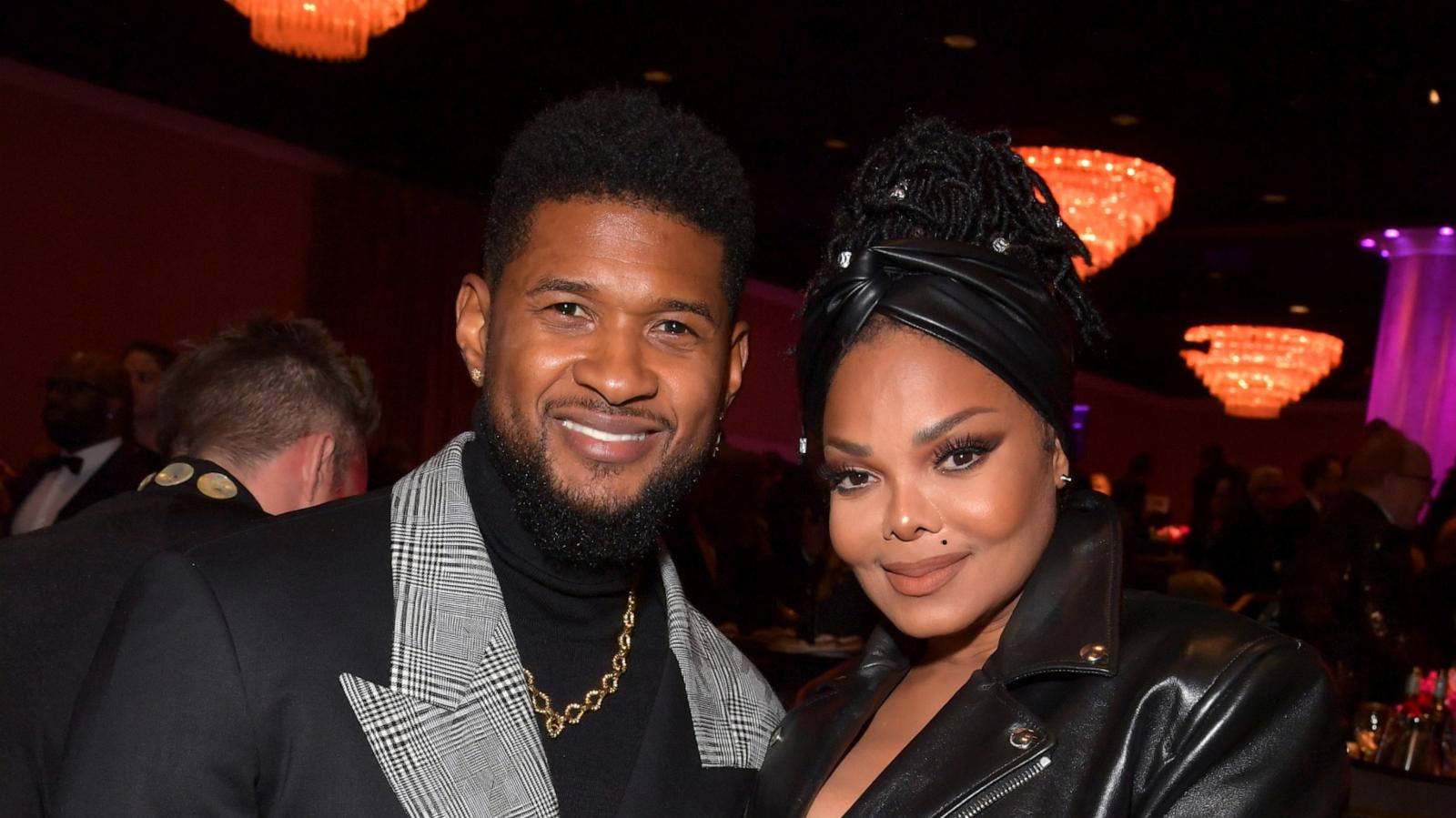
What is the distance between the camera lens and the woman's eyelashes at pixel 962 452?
5.04ft

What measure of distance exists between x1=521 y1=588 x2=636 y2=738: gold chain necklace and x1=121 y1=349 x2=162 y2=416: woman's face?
3297 mm

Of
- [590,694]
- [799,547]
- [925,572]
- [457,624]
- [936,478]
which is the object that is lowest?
[799,547]

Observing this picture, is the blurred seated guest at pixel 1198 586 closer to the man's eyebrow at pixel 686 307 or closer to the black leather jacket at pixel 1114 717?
the black leather jacket at pixel 1114 717

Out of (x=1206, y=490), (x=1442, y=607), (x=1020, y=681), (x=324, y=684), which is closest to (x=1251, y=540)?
(x=1206, y=490)

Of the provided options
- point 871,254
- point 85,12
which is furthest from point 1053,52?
point 871,254

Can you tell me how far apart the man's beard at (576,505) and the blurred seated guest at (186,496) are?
51 centimetres

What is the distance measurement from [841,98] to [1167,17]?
208 centimetres

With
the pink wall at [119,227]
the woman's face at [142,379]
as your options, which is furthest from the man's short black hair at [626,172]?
the pink wall at [119,227]

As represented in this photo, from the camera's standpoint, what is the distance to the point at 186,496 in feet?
8.17

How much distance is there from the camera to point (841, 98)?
757 centimetres

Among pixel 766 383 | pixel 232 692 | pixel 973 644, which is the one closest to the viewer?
pixel 232 692

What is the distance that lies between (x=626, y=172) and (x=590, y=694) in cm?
68

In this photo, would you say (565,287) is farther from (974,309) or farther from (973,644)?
(973,644)

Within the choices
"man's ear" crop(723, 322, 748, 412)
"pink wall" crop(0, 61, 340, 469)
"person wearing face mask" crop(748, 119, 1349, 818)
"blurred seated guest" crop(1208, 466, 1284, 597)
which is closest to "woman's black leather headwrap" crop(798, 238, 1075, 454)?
"person wearing face mask" crop(748, 119, 1349, 818)
